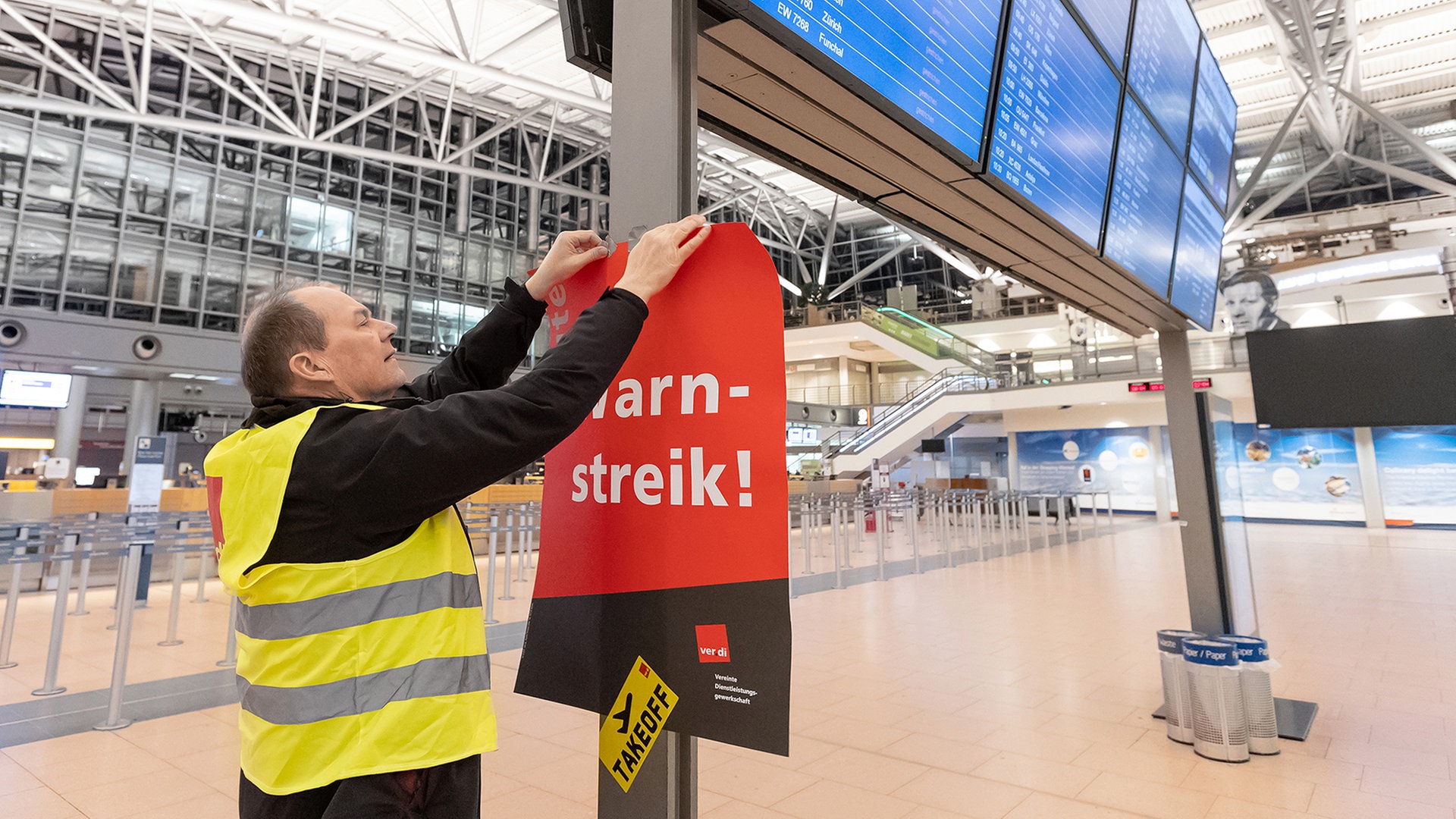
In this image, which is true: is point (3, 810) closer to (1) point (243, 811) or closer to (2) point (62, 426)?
(1) point (243, 811)

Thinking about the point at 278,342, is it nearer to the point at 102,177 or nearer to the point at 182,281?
the point at 182,281

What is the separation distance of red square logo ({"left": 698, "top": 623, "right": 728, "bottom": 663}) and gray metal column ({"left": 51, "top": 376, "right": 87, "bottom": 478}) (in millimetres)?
19935

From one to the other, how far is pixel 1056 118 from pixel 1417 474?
1954 cm

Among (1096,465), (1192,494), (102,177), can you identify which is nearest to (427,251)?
(102,177)

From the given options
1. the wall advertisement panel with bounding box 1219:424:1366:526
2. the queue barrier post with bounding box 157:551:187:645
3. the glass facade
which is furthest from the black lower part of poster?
the wall advertisement panel with bounding box 1219:424:1366:526

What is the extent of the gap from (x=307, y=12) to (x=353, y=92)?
15.6ft

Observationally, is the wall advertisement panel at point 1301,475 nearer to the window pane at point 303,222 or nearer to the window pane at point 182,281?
the window pane at point 303,222

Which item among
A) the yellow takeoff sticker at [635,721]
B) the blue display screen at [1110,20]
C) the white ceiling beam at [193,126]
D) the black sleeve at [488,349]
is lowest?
the yellow takeoff sticker at [635,721]

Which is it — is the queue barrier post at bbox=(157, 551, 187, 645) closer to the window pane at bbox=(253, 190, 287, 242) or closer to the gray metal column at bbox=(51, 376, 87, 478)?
the gray metal column at bbox=(51, 376, 87, 478)

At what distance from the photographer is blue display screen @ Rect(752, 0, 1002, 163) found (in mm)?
1613

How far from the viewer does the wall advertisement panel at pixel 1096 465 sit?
66.3 feet

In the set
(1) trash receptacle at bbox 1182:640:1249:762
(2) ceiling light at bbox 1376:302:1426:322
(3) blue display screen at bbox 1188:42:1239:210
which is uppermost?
(2) ceiling light at bbox 1376:302:1426:322

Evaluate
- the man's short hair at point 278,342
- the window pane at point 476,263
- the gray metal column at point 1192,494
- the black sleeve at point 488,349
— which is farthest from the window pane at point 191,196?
the gray metal column at point 1192,494

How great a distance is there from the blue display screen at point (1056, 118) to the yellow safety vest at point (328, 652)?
2.16m
